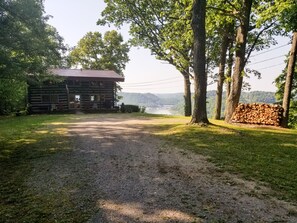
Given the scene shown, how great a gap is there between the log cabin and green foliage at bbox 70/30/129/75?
1291cm

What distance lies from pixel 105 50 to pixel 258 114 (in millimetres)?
39890

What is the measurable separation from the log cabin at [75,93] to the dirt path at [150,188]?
26.0 meters

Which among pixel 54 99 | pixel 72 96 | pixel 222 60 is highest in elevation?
pixel 222 60

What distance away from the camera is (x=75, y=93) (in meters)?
35.8

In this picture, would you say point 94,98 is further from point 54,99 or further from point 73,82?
point 54,99

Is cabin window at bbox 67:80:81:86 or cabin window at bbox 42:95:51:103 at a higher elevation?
cabin window at bbox 67:80:81:86

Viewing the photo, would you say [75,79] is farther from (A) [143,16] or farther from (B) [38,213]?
(B) [38,213]

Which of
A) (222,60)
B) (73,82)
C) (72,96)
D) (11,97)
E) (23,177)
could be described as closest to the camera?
(23,177)

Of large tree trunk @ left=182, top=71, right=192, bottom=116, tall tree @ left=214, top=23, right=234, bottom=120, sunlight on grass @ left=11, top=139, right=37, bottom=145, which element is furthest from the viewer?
large tree trunk @ left=182, top=71, right=192, bottom=116

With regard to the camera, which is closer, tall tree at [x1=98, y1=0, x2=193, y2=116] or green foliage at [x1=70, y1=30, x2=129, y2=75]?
tall tree at [x1=98, y1=0, x2=193, y2=116]

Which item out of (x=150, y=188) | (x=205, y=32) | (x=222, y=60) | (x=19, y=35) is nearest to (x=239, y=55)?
(x=205, y=32)

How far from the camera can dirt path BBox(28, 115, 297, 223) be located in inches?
181

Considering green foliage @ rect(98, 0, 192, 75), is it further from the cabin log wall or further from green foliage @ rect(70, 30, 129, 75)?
green foliage @ rect(70, 30, 129, 75)

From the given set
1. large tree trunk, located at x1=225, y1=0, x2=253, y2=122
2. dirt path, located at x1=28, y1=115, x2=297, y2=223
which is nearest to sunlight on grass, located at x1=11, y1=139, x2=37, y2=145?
dirt path, located at x1=28, y1=115, x2=297, y2=223
